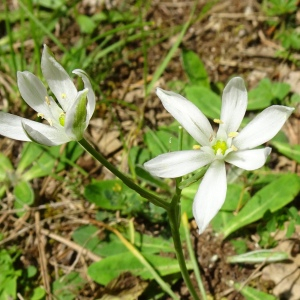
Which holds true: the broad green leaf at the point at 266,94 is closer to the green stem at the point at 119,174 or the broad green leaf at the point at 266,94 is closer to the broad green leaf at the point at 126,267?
the broad green leaf at the point at 126,267

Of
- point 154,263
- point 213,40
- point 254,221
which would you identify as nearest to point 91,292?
point 154,263

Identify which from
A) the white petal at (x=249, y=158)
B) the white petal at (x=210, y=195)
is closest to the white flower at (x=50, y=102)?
the white petal at (x=210, y=195)

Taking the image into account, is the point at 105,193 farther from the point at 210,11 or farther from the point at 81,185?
the point at 210,11

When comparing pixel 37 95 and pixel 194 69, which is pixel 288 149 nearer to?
pixel 194 69

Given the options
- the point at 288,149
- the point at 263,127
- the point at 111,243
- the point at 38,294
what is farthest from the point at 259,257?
the point at 38,294

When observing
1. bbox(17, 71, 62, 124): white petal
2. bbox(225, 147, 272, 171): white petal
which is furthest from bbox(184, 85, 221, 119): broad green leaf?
bbox(17, 71, 62, 124): white petal

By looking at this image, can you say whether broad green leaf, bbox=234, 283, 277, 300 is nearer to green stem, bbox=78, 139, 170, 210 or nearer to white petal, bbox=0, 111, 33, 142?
green stem, bbox=78, 139, 170, 210
